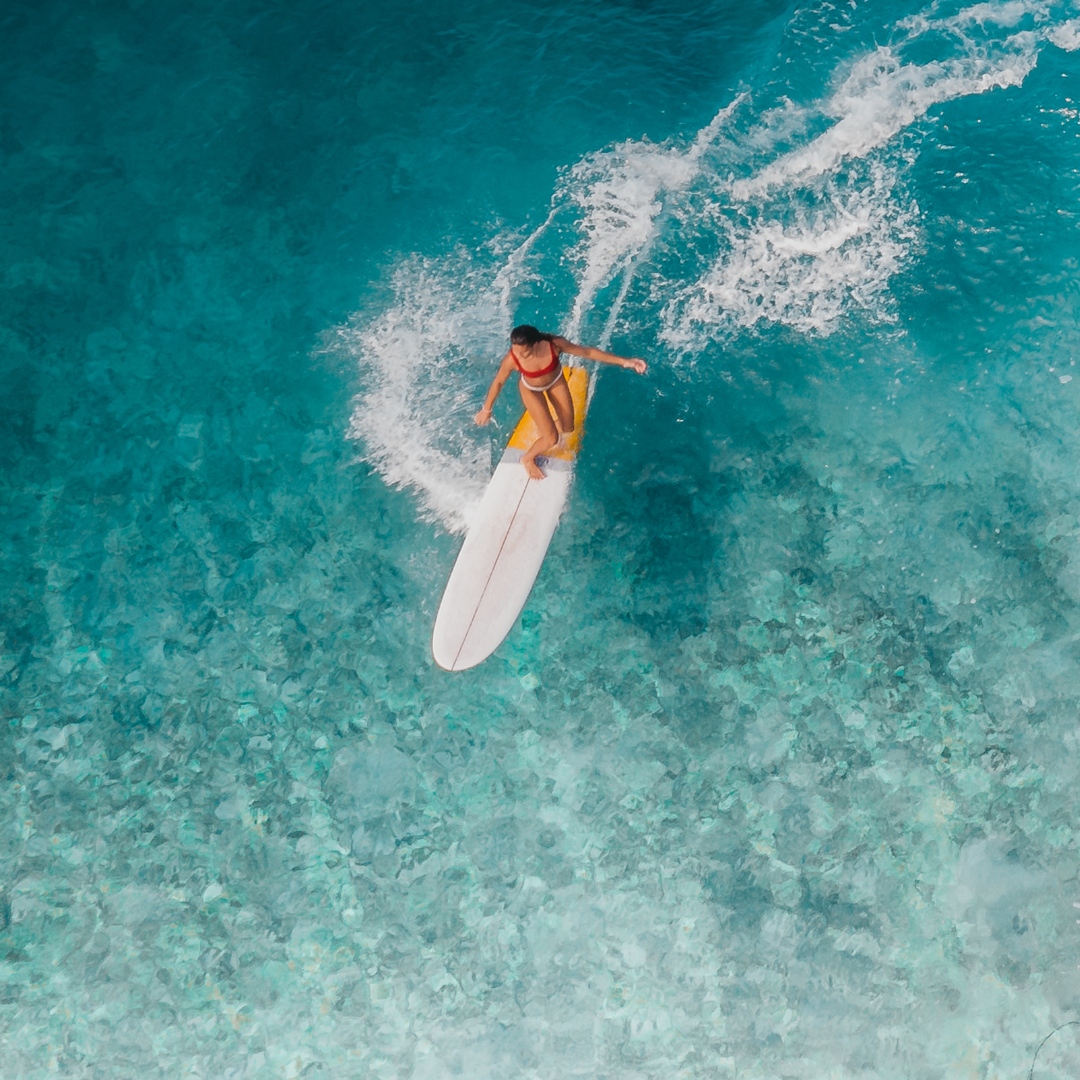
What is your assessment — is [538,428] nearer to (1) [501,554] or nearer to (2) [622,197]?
(1) [501,554]

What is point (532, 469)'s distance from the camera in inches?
238

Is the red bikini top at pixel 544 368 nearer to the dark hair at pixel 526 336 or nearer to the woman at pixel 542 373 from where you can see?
the woman at pixel 542 373

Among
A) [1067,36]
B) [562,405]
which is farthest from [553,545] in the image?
[1067,36]

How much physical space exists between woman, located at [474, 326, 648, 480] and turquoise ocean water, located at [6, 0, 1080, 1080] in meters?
0.81

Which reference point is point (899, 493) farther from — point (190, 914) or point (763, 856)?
point (190, 914)

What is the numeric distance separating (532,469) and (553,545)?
2.27 ft

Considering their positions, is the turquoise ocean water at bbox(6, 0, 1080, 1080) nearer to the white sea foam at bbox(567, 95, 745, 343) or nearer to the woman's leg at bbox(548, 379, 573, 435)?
the white sea foam at bbox(567, 95, 745, 343)

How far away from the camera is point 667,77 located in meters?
7.30

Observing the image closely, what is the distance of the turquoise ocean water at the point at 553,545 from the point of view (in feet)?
18.6

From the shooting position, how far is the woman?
4.75 meters

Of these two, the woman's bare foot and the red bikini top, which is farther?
the woman's bare foot

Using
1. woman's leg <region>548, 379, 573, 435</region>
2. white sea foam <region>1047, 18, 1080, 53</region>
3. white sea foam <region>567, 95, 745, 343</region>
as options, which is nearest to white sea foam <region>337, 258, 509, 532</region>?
woman's leg <region>548, 379, 573, 435</region>

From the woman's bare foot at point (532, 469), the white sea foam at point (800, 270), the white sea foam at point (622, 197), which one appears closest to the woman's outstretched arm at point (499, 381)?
the woman's bare foot at point (532, 469)

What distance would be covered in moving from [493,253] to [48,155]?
181 inches
